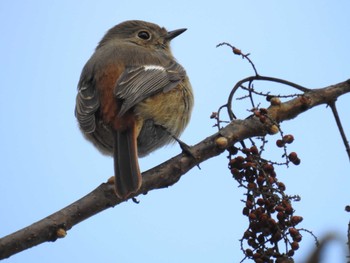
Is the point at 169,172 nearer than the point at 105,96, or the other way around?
the point at 169,172

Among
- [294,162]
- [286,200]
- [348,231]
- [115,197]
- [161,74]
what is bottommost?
[348,231]

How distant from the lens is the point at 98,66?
5.48m

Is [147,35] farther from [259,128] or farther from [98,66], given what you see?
[259,128]

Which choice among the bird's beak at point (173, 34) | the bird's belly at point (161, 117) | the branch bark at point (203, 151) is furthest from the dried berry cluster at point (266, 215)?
the bird's beak at point (173, 34)

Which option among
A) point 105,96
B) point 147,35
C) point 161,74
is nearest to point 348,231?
point 105,96

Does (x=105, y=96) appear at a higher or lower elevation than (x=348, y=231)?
higher

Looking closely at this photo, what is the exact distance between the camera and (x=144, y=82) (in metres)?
5.14

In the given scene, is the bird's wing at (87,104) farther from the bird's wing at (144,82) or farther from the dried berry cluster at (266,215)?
the dried berry cluster at (266,215)

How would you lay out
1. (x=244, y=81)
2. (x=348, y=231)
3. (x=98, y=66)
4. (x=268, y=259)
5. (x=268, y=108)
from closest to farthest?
(x=348, y=231) < (x=268, y=259) < (x=244, y=81) < (x=268, y=108) < (x=98, y=66)

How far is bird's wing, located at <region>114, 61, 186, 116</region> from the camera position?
4754 millimetres

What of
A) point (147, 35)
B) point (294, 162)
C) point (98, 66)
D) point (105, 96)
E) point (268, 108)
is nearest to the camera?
point (294, 162)

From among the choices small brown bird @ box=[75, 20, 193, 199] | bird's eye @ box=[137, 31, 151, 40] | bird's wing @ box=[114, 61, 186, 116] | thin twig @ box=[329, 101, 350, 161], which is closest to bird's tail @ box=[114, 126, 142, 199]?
small brown bird @ box=[75, 20, 193, 199]

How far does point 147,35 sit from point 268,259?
482 cm

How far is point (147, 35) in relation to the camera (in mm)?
7125
